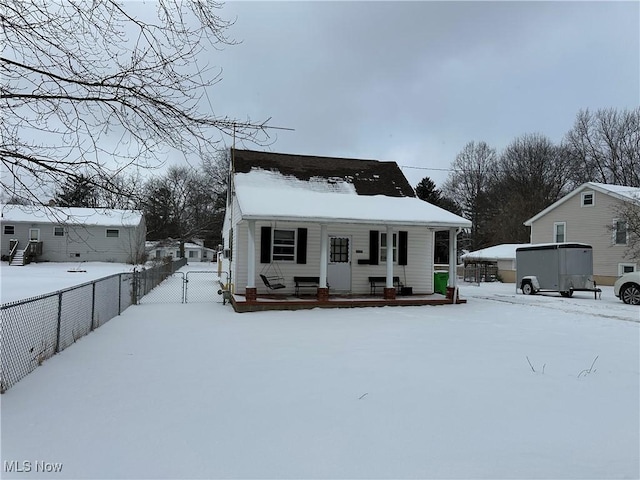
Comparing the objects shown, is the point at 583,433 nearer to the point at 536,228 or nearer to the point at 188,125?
the point at 188,125

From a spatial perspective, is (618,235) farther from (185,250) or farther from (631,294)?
(185,250)

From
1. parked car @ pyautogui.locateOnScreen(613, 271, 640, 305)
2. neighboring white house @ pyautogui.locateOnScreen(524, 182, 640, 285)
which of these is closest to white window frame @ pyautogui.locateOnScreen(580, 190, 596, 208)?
neighboring white house @ pyautogui.locateOnScreen(524, 182, 640, 285)

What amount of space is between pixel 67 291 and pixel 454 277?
11.1m

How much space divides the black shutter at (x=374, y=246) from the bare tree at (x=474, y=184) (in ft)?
119

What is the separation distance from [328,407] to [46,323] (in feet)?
14.8

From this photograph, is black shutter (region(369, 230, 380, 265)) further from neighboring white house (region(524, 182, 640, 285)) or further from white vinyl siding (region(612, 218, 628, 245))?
white vinyl siding (region(612, 218, 628, 245))

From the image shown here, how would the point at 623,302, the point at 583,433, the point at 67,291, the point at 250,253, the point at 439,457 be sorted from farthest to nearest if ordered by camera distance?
the point at 623,302 → the point at 250,253 → the point at 67,291 → the point at 583,433 → the point at 439,457

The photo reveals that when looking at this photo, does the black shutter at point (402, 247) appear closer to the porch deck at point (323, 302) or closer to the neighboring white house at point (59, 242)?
the porch deck at point (323, 302)

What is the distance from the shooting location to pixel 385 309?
1240cm

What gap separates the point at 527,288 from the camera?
63.7ft

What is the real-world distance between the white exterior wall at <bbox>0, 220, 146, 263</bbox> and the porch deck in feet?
77.3

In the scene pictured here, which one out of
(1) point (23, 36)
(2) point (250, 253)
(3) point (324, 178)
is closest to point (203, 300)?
(2) point (250, 253)

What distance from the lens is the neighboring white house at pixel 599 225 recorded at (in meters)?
22.4

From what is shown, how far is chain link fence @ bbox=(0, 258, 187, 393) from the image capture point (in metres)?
5.00
